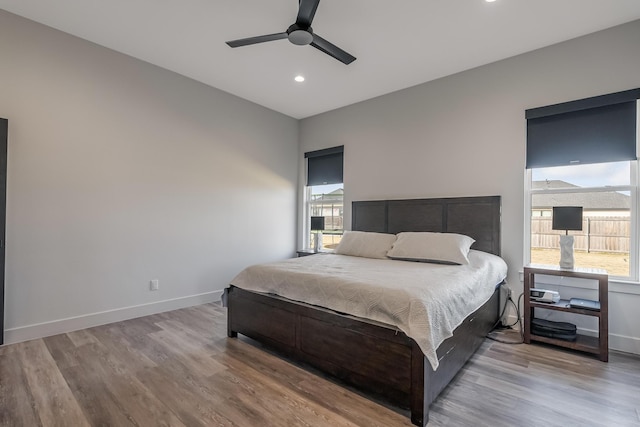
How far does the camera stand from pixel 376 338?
1.97m

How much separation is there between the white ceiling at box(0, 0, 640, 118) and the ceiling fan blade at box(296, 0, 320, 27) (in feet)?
1.17

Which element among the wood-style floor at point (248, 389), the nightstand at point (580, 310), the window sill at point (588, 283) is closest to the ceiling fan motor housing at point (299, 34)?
the wood-style floor at point (248, 389)

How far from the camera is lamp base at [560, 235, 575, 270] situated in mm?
2867

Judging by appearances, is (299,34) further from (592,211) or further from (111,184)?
(592,211)

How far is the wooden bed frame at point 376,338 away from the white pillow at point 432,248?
0.42 metres

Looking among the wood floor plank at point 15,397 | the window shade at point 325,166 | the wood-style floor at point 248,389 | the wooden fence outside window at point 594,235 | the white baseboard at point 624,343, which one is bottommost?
the wood-style floor at point 248,389

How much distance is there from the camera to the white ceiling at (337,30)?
2600 mm

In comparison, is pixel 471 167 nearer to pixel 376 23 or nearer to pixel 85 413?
pixel 376 23

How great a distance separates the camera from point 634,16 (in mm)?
2705

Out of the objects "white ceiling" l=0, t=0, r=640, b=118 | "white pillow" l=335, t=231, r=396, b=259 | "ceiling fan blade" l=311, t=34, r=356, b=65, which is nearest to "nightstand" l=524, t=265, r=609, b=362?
"white pillow" l=335, t=231, r=396, b=259

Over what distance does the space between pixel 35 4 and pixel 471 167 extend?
15.1 feet

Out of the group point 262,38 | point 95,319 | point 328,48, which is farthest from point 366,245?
point 95,319

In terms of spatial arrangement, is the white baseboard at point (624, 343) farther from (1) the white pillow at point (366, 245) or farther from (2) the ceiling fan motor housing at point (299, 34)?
(2) the ceiling fan motor housing at point (299, 34)

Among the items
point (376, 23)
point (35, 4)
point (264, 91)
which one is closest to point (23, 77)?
point (35, 4)
